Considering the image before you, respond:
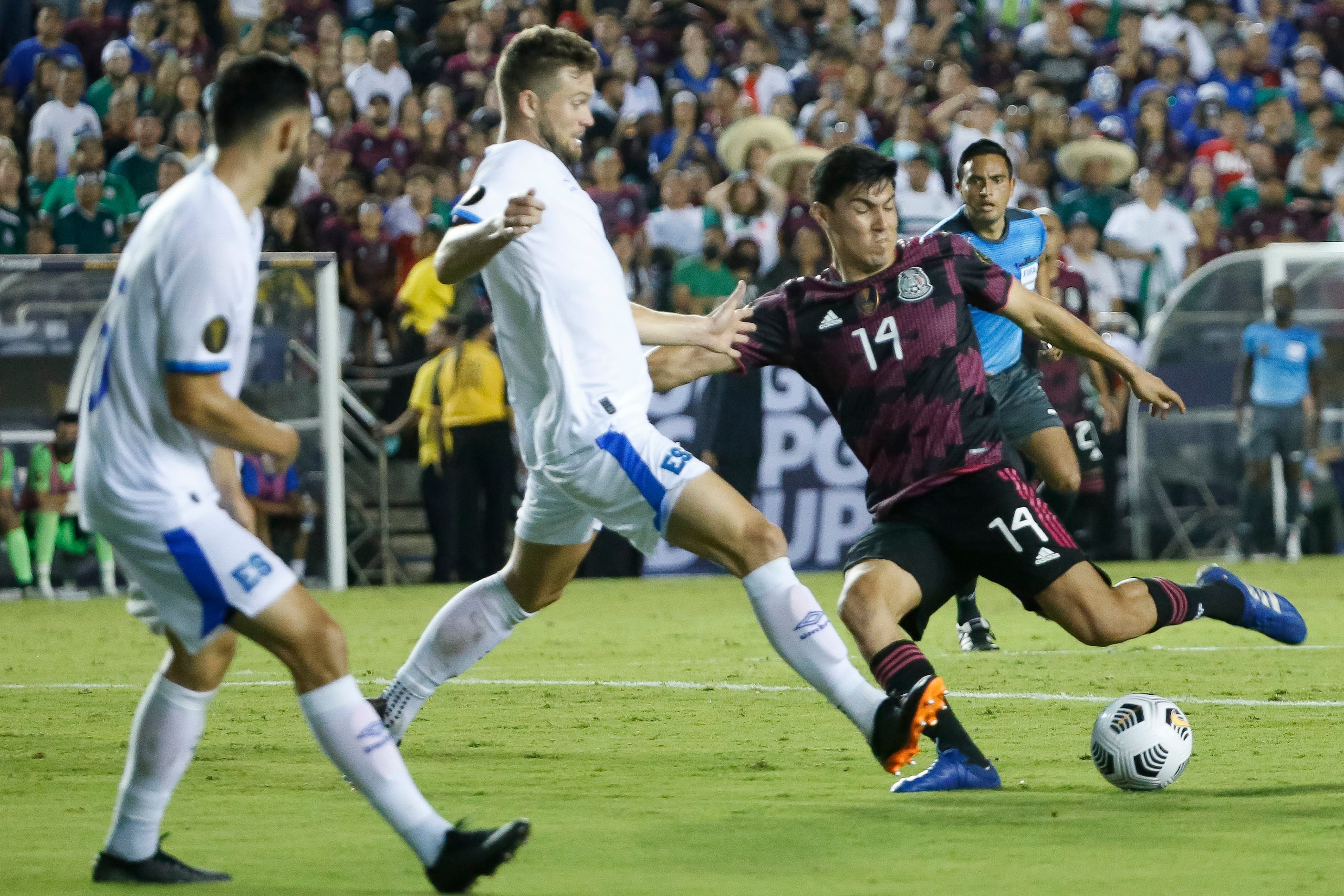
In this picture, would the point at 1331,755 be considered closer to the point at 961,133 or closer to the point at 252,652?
the point at 252,652

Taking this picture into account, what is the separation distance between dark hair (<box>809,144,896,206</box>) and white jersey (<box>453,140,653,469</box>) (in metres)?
0.84

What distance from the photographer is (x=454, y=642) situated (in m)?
6.68

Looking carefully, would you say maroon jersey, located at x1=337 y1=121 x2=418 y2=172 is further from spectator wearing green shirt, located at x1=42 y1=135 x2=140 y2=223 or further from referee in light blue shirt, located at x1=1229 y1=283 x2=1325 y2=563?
referee in light blue shirt, located at x1=1229 y1=283 x2=1325 y2=563

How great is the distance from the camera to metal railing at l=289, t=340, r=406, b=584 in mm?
17391

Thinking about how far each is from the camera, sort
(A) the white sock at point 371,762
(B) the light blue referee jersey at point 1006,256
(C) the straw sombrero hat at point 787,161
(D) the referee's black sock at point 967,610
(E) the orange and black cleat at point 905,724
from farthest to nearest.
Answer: (C) the straw sombrero hat at point 787,161, (D) the referee's black sock at point 967,610, (B) the light blue referee jersey at point 1006,256, (E) the orange and black cleat at point 905,724, (A) the white sock at point 371,762

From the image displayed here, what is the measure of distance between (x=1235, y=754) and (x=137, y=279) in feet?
13.7

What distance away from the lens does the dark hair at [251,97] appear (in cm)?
471

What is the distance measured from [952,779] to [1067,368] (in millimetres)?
8598

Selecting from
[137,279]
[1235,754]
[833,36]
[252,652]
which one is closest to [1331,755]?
[1235,754]

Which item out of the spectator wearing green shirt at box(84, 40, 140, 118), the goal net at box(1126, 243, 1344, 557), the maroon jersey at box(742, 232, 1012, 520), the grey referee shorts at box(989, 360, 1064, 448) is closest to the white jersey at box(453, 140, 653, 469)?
the maroon jersey at box(742, 232, 1012, 520)

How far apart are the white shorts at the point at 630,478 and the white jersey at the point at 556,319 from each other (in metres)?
0.05

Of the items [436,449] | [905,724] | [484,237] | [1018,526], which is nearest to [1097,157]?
[436,449]

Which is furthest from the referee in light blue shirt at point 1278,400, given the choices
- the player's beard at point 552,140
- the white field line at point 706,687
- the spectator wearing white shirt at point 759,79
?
the player's beard at point 552,140

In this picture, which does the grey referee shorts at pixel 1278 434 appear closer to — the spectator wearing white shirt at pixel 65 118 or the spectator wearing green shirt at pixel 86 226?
the spectator wearing green shirt at pixel 86 226
